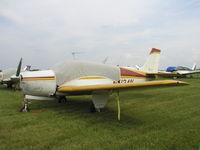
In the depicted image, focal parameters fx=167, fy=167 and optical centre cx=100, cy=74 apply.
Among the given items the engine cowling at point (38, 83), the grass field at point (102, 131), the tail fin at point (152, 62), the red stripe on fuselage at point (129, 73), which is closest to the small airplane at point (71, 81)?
the engine cowling at point (38, 83)

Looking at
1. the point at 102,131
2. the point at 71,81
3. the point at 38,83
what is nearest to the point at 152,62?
the point at 71,81

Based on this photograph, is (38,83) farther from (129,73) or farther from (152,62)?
(152,62)

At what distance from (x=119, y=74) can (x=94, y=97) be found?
9.11 ft

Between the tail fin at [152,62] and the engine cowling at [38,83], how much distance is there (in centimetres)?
602

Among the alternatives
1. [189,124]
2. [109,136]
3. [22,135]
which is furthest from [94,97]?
[189,124]

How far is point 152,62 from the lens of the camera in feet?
32.9

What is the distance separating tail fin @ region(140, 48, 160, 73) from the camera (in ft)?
32.4

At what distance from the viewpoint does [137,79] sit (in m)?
8.75

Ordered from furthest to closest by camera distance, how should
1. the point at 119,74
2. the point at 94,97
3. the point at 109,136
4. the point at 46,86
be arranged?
the point at 119,74 → the point at 46,86 → the point at 94,97 → the point at 109,136

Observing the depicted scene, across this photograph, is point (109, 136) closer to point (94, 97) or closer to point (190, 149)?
point (190, 149)

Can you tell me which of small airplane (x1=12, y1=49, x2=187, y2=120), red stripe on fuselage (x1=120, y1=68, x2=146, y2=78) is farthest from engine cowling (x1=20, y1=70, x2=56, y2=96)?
red stripe on fuselage (x1=120, y1=68, x2=146, y2=78)

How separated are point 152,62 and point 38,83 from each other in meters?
6.89

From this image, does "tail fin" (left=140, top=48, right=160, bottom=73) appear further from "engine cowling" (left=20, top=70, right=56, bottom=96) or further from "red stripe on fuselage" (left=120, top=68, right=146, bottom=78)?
"engine cowling" (left=20, top=70, right=56, bottom=96)

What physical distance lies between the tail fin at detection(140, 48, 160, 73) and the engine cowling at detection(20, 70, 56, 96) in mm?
6023
